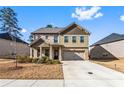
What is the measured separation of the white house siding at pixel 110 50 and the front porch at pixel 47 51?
1132 centimetres

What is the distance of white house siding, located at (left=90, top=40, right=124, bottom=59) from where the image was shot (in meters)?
39.2

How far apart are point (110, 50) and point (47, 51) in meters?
12.8

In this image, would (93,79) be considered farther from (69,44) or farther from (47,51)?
(47,51)

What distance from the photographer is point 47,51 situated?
35281 millimetres

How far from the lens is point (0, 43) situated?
4356cm

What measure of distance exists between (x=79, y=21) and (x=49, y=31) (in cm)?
520

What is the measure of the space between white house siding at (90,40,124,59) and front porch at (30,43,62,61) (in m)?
11.3

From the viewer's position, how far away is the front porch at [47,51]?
3381cm
